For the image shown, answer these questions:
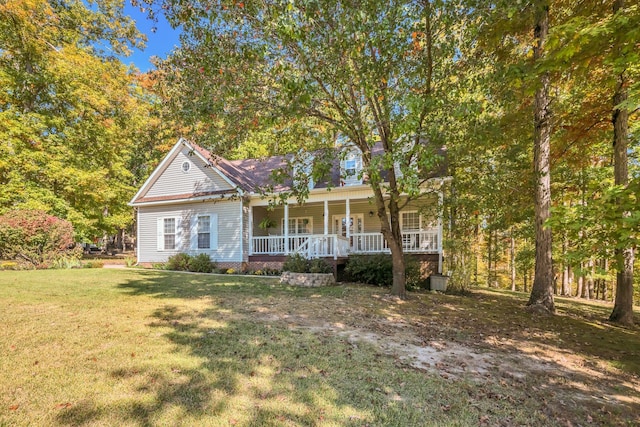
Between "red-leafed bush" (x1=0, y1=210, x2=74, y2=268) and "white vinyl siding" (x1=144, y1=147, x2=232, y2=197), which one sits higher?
"white vinyl siding" (x1=144, y1=147, x2=232, y2=197)

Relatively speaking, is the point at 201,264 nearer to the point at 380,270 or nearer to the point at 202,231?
the point at 202,231

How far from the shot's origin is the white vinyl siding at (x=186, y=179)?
1495 centimetres

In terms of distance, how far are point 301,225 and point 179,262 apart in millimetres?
5992

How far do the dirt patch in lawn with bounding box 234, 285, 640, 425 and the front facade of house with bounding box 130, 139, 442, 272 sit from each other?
15.4 feet

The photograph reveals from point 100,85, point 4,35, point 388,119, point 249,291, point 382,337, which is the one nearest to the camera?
point 382,337

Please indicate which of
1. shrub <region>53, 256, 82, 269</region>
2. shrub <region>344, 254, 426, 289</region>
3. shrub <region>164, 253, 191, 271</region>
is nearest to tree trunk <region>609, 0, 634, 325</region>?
shrub <region>344, 254, 426, 289</region>

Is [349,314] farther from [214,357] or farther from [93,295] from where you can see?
[93,295]

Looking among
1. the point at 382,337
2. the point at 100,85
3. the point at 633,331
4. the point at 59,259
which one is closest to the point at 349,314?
the point at 382,337

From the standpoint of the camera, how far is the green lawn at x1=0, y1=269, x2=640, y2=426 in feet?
9.59

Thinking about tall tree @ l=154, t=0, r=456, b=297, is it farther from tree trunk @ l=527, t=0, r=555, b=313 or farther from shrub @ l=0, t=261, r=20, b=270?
shrub @ l=0, t=261, r=20, b=270

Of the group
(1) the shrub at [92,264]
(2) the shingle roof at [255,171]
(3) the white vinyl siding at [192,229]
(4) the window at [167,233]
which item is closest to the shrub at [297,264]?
(3) the white vinyl siding at [192,229]

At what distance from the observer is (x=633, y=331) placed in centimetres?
727

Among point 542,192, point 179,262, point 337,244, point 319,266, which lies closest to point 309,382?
point 542,192

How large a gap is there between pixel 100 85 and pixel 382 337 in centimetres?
2020
